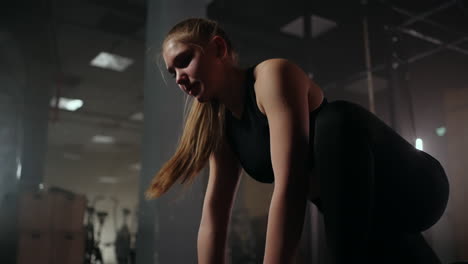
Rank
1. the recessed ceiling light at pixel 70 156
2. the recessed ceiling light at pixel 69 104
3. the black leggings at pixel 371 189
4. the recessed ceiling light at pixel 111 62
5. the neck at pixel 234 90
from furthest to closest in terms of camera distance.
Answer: the recessed ceiling light at pixel 70 156, the recessed ceiling light at pixel 69 104, the recessed ceiling light at pixel 111 62, the neck at pixel 234 90, the black leggings at pixel 371 189

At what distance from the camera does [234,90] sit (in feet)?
2.41

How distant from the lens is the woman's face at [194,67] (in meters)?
0.69

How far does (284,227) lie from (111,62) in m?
3.93

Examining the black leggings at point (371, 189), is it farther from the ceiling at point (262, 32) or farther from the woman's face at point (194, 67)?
the ceiling at point (262, 32)

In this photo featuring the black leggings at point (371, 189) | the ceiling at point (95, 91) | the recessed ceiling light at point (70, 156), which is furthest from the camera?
the recessed ceiling light at point (70, 156)

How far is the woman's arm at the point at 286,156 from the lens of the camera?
0.59m

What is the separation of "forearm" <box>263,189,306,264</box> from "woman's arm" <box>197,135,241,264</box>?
183mm

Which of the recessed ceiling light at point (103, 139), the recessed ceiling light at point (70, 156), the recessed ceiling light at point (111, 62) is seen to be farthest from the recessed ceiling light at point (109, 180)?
the recessed ceiling light at point (111, 62)

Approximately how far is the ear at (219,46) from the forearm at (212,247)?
1.00ft

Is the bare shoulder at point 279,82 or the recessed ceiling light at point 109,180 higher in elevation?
the recessed ceiling light at point 109,180

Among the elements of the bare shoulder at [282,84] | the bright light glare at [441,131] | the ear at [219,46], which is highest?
the bright light glare at [441,131]

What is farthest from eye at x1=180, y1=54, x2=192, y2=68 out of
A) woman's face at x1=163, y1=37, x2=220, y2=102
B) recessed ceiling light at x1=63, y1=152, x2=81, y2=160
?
recessed ceiling light at x1=63, y1=152, x2=81, y2=160

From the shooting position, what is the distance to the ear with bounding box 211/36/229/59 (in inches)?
28.3

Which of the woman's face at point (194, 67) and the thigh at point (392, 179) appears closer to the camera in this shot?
the thigh at point (392, 179)
